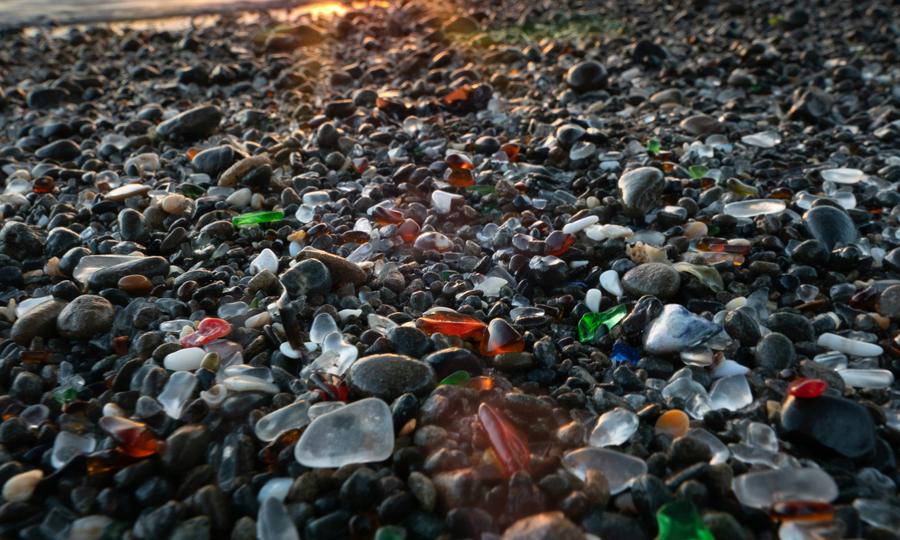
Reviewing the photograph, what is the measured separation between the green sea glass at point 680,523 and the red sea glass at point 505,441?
11.8 inches

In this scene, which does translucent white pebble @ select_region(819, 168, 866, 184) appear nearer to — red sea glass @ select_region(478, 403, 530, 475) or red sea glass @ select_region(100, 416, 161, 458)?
red sea glass @ select_region(478, 403, 530, 475)

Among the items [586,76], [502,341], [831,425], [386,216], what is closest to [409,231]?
[386,216]

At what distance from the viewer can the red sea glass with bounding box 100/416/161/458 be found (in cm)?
152

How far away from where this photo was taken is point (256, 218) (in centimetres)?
263

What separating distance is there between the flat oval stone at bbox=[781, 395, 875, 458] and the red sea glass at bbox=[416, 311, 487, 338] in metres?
0.79

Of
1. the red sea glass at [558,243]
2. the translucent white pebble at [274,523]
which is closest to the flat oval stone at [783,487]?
the translucent white pebble at [274,523]

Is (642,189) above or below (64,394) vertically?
above

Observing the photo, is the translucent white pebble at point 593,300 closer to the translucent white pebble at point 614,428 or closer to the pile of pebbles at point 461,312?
the pile of pebbles at point 461,312

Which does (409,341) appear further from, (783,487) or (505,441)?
(783,487)

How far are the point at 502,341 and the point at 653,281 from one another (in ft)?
1.86

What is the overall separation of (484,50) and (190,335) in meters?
3.95

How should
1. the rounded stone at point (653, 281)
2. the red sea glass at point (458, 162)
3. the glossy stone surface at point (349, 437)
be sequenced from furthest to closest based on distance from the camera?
the red sea glass at point (458, 162) < the rounded stone at point (653, 281) < the glossy stone surface at point (349, 437)

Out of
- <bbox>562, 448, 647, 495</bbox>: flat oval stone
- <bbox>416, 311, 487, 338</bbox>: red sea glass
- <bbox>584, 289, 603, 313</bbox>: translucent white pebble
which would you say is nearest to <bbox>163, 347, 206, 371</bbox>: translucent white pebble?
<bbox>416, 311, 487, 338</bbox>: red sea glass

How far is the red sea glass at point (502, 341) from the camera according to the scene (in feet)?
A: 6.15
